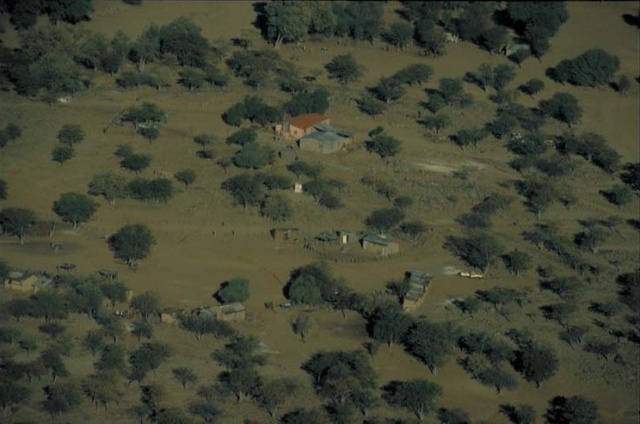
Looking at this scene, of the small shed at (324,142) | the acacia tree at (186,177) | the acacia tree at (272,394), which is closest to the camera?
the acacia tree at (272,394)

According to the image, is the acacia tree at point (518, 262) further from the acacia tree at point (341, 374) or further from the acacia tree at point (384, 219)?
the acacia tree at point (341, 374)

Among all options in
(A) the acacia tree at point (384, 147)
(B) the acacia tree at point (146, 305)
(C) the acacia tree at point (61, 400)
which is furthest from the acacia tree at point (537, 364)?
(A) the acacia tree at point (384, 147)

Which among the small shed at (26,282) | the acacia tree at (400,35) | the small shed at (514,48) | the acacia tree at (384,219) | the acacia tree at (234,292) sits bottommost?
the small shed at (514,48)

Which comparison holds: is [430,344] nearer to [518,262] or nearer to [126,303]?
[518,262]

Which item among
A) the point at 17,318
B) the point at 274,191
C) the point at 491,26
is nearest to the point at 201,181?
the point at 274,191

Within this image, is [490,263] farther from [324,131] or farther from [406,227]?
[324,131]

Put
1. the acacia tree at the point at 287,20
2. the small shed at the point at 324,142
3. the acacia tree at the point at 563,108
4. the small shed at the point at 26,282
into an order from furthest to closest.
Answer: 1. the acacia tree at the point at 287,20
2. the acacia tree at the point at 563,108
3. the small shed at the point at 324,142
4. the small shed at the point at 26,282

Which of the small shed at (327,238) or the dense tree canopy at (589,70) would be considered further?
the dense tree canopy at (589,70)
